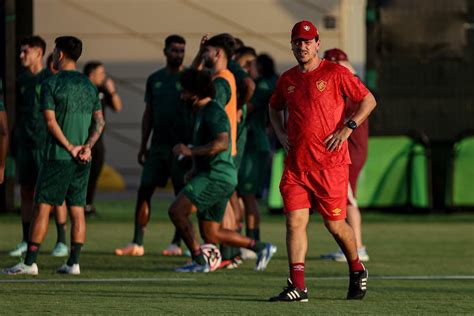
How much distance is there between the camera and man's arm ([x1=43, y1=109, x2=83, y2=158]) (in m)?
12.4

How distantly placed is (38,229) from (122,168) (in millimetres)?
12658

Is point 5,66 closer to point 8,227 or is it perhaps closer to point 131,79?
point 8,227

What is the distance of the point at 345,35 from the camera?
2445 centimetres

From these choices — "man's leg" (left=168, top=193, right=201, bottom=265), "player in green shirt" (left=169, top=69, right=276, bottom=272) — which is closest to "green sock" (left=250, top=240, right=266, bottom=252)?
"player in green shirt" (left=169, top=69, right=276, bottom=272)

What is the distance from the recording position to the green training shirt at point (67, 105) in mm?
12461

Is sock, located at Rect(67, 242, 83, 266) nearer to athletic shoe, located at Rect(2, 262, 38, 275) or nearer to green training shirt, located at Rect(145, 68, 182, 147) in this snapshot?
athletic shoe, located at Rect(2, 262, 38, 275)

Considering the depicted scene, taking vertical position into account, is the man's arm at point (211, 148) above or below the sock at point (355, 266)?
above

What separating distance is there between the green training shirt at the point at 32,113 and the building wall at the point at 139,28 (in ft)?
33.0

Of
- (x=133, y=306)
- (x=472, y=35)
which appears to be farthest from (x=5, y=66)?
(x=133, y=306)

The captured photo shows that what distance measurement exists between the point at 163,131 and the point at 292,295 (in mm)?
4523

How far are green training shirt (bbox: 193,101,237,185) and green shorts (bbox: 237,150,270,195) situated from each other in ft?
6.60

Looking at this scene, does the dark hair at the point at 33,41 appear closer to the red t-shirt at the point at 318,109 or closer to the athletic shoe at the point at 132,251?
the athletic shoe at the point at 132,251

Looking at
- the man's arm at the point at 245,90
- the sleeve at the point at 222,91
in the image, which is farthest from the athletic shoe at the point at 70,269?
the man's arm at the point at 245,90

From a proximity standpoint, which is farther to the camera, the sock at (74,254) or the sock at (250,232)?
the sock at (250,232)
